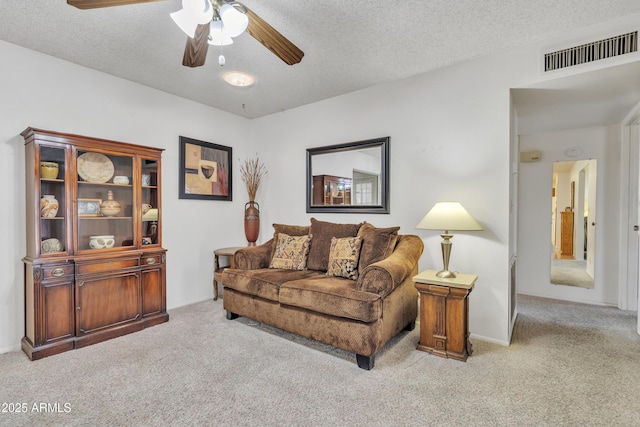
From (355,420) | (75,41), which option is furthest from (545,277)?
(75,41)

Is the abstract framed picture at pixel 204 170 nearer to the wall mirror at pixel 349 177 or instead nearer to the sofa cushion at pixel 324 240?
the wall mirror at pixel 349 177

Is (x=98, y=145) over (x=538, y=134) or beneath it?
beneath

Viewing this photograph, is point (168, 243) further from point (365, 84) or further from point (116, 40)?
point (365, 84)

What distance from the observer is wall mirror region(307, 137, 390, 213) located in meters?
3.44

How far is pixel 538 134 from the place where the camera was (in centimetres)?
421

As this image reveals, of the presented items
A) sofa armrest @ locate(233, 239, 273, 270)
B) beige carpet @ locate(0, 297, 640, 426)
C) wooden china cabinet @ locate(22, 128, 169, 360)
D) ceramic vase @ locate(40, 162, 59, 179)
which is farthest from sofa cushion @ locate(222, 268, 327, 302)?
ceramic vase @ locate(40, 162, 59, 179)

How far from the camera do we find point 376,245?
2.90 metres

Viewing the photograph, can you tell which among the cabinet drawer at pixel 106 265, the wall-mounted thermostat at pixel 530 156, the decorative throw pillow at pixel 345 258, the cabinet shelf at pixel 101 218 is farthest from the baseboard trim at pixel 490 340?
the cabinet shelf at pixel 101 218

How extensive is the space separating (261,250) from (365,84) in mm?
2211

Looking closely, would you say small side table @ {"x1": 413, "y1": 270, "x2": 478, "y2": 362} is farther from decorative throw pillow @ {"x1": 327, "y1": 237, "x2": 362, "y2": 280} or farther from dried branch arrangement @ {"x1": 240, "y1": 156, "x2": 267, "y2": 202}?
dried branch arrangement @ {"x1": 240, "y1": 156, "x2": 267, "y2": 202}

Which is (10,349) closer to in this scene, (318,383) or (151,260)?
(151,260)

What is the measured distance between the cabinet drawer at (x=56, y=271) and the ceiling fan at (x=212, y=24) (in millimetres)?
1961

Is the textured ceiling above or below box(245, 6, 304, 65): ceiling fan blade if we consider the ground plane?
above

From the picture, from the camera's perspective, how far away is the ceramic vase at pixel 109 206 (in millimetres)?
2916
